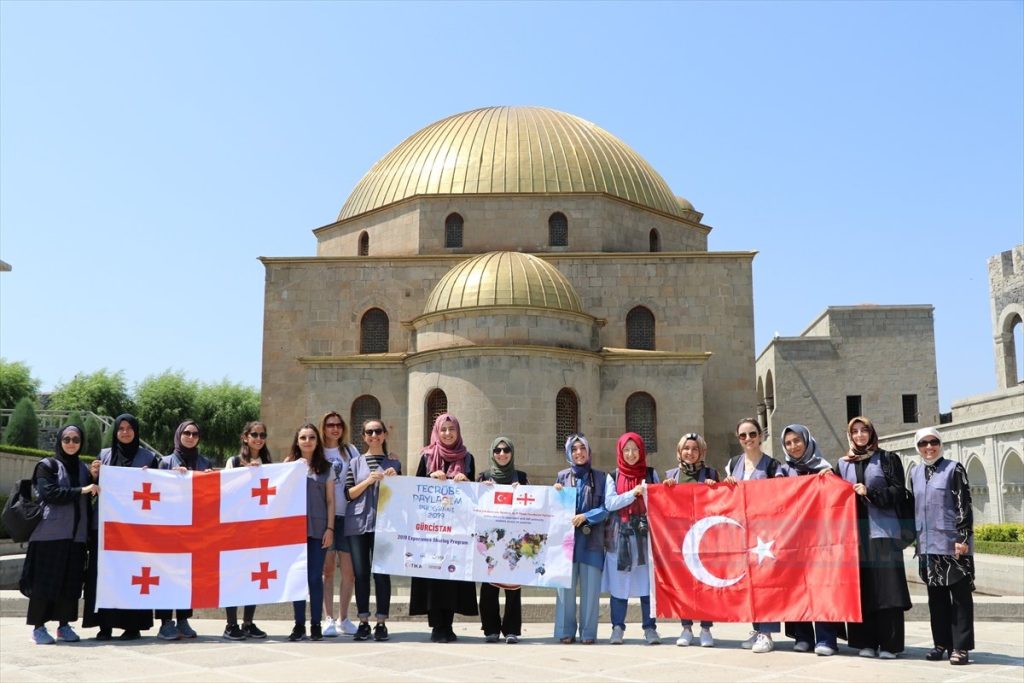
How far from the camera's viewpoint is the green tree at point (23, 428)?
25547mm

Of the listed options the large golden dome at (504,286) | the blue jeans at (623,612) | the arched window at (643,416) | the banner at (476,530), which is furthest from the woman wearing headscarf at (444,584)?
the arched window at (643,416)

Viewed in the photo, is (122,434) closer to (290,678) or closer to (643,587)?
(290,678)

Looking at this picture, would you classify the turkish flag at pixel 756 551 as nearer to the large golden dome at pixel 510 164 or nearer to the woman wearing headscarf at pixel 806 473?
the woman wearing headscarf at pixel 806 473

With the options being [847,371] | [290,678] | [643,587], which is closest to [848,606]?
[643,587]

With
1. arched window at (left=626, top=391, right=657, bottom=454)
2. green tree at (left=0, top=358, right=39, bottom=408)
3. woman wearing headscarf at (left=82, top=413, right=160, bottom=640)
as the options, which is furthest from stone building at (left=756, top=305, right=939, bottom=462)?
green tree at (left=0, top=358, right=39, bottom=408)

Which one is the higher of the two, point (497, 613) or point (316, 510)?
point (316, 510)

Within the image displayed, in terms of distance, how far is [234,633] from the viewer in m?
7.64

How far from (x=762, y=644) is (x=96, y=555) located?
19.1 feet

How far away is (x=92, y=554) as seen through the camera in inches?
309

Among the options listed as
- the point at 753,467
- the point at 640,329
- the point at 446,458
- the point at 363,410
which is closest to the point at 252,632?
the point at 446,458

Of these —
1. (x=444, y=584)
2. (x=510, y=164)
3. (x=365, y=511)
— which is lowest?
(x=444, y=584)

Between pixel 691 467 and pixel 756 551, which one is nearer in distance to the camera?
pixel 756 551

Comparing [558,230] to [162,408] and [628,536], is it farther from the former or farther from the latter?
[162,408]

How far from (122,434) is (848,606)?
6449 mm
